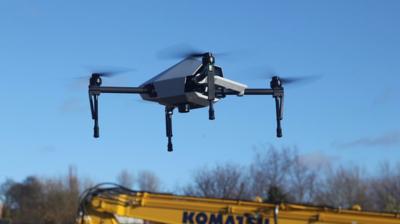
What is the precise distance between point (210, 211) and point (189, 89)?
9.59 m

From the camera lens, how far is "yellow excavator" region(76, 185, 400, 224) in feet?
46.9

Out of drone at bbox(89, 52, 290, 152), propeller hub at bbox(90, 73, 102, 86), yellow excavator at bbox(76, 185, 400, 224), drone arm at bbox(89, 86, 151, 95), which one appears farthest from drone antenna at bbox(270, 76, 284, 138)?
→ yellow excavator at bbox(76, 185, 400, 224)

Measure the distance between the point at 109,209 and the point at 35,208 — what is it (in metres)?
89.4

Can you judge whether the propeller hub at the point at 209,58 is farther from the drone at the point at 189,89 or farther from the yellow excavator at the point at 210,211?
the yellow excavator at the point at 210,211

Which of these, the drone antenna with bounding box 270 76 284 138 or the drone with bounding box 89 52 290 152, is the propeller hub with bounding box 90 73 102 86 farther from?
the drone antenna with bounding box 270 76 284 138

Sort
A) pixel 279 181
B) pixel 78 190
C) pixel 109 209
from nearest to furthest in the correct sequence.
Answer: pixel 109 209 < pixel 279 181 < pixel 78 190

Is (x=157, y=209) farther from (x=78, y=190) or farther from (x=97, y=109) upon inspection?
(x=78, y=190)

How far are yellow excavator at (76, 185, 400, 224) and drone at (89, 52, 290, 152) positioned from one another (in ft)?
28.0

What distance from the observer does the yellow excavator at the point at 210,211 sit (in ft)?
46.9

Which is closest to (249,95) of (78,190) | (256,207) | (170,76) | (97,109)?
(170,76)

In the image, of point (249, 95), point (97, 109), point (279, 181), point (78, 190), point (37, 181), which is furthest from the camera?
point (37, 181)

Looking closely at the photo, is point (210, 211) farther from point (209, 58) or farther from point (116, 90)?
point (116, 90)

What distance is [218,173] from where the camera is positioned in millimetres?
72188

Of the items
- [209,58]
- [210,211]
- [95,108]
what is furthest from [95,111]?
[210,211]
